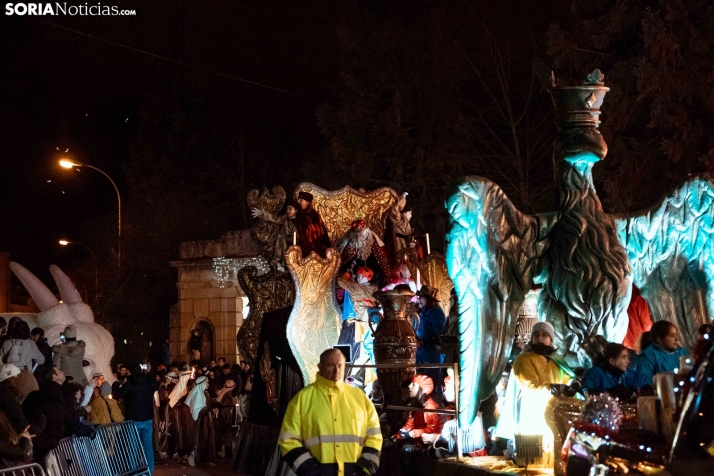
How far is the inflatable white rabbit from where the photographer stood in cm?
2242

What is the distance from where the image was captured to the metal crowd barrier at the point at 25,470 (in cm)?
1057

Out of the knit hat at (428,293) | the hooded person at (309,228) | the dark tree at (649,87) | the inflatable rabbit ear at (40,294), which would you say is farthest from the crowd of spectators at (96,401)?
the dark tree at (649,87)

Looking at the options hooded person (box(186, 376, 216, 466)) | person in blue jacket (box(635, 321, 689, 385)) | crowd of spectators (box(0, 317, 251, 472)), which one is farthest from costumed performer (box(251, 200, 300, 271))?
person in blue jacket (box(635, 321, 689, 385))

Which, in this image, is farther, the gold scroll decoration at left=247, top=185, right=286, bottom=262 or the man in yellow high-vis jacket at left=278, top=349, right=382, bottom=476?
the gold scroll decoration at left=247, top=185, right=286, bottom=262

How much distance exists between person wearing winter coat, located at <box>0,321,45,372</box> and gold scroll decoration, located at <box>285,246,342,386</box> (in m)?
3.53

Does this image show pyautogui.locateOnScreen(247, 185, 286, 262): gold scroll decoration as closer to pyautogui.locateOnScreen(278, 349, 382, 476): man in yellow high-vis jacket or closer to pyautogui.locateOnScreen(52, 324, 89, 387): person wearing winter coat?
pyautogui.locateOnScreen(52, 324, 89, 387): person wearing winter coat

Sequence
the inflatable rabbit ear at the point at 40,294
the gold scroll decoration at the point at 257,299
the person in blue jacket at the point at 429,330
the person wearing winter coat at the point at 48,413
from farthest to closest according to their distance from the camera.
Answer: the inflatable rabbit ear at the point at 40,294 < the gold scroll decoration at the point at 257,299 < the person in blue jacket at the point at 429,330 < the person wearing winter coat at the point at 48,413

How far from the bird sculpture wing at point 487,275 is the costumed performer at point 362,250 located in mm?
6303

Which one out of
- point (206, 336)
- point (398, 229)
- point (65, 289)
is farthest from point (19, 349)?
point (206, 336)

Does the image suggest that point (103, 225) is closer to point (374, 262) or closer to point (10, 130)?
point (10, 130)

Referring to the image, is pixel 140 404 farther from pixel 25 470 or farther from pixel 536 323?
pixel 536 323

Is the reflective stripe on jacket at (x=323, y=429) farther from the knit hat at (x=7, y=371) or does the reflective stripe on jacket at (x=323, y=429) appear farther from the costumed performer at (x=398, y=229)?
the costumed performer at (x=398, y=229)

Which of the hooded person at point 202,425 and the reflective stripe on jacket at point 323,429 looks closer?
the reflective stripe on jacket at point 323,429

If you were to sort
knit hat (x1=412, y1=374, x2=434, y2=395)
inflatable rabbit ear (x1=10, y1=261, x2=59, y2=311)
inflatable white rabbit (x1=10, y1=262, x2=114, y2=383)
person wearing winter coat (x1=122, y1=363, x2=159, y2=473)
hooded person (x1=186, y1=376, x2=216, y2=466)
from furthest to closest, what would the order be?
inflatable rabbit ear (x1=10, y1=261, x2=59, y2=311), inflatable white rabbit (x1=10, y1=262, x2=114, y2=383), hooded person (x1=186, y1=376, x2=216, y2=466), person wearing winter coat (x1=122, y1=363, x2=159, y2=473), knit hat (x1=412, y1=374, x2=434, y2=395)
